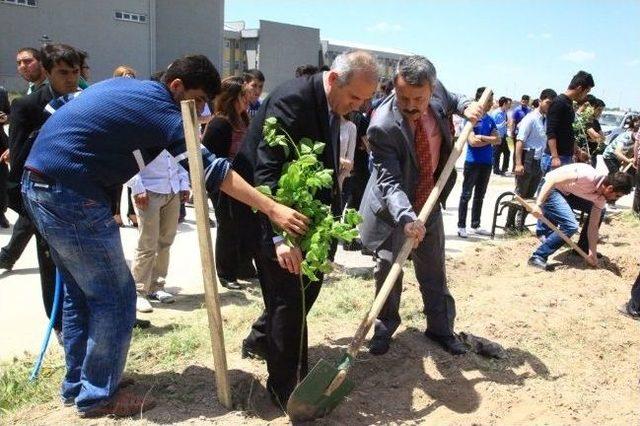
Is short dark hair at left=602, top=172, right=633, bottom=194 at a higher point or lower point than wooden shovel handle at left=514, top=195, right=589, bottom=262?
higher

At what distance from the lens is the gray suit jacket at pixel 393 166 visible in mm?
3391

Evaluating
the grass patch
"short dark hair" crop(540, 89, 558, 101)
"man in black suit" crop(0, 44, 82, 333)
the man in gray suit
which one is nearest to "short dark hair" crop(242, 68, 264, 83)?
"man in black suit" crop(0, 44, 82, 333)

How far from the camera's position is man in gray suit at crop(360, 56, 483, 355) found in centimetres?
325

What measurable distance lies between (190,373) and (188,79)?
1797mm

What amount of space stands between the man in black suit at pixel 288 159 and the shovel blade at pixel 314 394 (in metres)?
0.20

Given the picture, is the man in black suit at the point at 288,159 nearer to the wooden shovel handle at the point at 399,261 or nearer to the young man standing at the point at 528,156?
the wooden shovel handle at the point at 399,261

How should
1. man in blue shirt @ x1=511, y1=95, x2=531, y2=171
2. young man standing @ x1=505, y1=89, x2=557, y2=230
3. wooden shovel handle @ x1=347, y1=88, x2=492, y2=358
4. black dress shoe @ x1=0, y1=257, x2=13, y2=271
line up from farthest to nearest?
man in blue shirt @ x1=511, y1=95, x2=531, y2=171 < young man standing @ x1=505, y1=89, x2=557, y2=230 < black dress shoe @ x1=0, y1=257, x2=13, y2=271 < wooden shovel handle @ x1=347, y1=88, x2=492, y2=358

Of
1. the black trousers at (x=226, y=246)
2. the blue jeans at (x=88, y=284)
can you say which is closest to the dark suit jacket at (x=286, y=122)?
the blue jeans at (x=88, y=284)

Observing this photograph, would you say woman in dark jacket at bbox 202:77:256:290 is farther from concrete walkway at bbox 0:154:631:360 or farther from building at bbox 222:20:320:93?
building at bbox 222:20:320:93

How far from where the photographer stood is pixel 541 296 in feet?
16.5

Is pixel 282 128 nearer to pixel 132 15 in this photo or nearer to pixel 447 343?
pixel 447 343

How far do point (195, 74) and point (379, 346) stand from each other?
2.19 metres

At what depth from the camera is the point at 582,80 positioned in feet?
22.6

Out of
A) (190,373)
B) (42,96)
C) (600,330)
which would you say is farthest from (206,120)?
(600,330)
